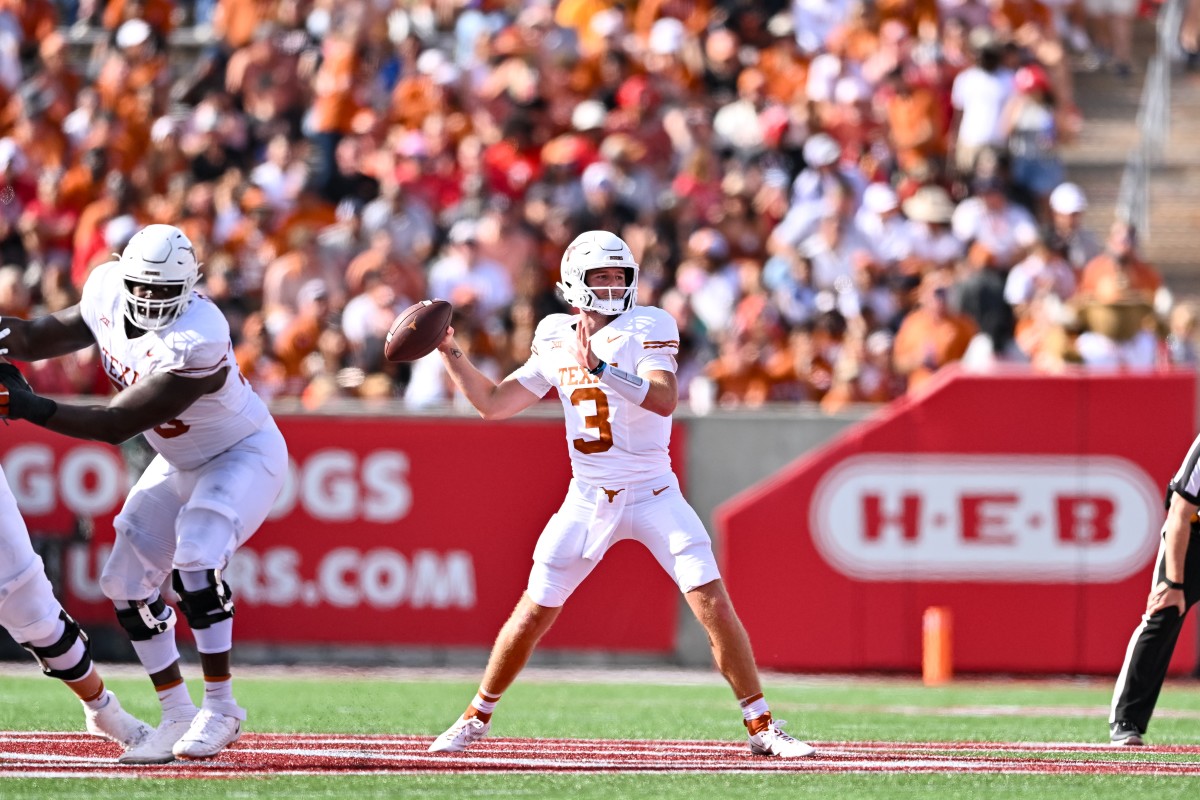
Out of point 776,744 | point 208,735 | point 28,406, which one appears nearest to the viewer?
point 28,406

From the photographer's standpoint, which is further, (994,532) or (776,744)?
(994,532)

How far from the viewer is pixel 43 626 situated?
269 inches

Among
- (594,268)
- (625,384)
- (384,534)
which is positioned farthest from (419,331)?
(384,534)

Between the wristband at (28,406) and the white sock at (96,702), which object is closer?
the wristband at (28,406)

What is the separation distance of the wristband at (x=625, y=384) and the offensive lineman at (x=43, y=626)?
203cm

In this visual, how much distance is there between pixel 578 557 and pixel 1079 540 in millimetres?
5489

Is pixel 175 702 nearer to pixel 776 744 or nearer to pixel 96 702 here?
pixel 96 702

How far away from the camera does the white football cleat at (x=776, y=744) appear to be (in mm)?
7094

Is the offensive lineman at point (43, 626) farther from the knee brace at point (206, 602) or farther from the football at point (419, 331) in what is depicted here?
the football at point (419, 331)

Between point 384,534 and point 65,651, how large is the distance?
5.43m

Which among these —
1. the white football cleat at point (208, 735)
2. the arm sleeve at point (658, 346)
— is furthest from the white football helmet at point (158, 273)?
the arm sleeve at point (658, 346)

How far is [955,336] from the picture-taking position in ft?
42.1

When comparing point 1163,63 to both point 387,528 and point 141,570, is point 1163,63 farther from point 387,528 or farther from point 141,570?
point 141,570

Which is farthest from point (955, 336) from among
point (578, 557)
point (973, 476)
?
point (578, 557)
